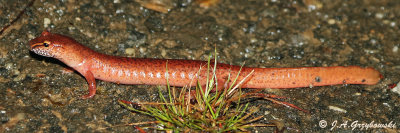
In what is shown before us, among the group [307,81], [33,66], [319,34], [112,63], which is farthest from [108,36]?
[319,34]

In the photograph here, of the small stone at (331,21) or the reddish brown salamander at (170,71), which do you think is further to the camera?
the small stone at (331,21)

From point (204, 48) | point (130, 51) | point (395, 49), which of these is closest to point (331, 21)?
point (395, 49)

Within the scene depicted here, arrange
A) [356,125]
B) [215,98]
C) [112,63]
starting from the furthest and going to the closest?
[112,63]
[356,125]
[215,98]

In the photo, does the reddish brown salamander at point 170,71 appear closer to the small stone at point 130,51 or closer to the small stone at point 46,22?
the small stone at point 130,51

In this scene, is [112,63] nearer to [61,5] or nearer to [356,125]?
[61,5]

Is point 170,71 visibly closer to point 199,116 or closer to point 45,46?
point 199,116

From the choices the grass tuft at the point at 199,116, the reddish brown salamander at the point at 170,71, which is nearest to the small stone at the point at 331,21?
the reddish brown salamander at the point at 170,71

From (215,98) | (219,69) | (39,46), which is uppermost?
(39,46)
